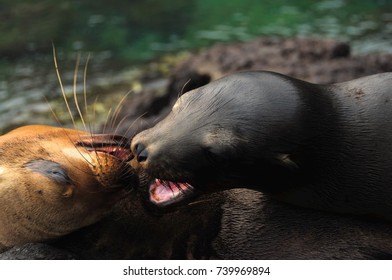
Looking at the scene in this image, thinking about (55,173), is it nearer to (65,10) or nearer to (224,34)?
(224,34)

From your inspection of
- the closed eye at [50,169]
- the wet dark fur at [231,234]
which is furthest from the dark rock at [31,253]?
the closed eye at [50,169]

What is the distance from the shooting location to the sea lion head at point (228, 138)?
3.43m

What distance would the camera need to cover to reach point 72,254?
369cm

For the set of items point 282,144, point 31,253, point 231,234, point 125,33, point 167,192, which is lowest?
point 125,33

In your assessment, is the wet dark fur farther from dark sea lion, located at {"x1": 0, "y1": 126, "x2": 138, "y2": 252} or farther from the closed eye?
the closed eye

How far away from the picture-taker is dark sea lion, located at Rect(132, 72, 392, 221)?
11.3 ft

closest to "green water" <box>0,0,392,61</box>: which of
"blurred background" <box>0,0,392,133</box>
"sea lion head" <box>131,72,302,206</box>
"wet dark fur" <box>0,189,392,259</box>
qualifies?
"blurred background" <box>0,0,392,133</box>

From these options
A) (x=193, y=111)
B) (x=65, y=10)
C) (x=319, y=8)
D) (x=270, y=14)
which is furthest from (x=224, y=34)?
(x=193, y=111)

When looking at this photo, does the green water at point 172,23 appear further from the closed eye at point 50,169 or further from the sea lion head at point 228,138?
the closed eye at point 50,169

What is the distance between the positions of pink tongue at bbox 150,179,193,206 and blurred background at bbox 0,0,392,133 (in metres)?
4.20

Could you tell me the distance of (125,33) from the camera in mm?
10633

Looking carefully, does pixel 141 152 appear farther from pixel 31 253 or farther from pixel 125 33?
pixel 125 33

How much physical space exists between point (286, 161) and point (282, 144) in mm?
89

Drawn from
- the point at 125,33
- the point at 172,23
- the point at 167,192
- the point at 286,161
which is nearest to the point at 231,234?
the point at 167,192
